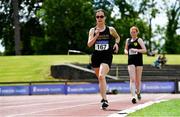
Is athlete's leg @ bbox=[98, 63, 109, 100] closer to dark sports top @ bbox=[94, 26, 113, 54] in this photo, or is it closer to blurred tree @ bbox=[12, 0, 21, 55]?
dark sports top @ bbox=[94, 26, 113, 54]

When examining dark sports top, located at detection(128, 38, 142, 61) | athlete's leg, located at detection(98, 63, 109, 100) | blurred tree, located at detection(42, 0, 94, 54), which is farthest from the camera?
blurred tree, located at detection(42, 0, 94, 54)

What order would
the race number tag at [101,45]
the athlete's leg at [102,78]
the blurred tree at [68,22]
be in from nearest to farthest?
the athlete's leg at [102,78]
the race number tag at [101,45]
the blurred tree at [68,22]

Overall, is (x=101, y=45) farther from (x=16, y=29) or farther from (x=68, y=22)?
(x=16, y=29)

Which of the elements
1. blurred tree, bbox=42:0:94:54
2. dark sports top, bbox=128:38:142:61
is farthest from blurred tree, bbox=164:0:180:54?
dark sports top, bbox=128:38:142:61

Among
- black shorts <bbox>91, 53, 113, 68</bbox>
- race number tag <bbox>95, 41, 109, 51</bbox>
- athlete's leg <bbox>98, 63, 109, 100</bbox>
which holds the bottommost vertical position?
athlete's leg <bbox>98, 63, 109, 100</bbox>

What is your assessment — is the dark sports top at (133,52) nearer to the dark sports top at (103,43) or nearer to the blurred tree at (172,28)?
the dark sports top at (103,43)

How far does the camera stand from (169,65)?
46.0m

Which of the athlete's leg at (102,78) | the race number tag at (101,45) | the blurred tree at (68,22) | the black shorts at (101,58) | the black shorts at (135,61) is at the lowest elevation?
the athlete's leg at (102,78)

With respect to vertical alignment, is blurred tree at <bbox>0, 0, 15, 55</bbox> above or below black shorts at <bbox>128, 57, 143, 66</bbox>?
above

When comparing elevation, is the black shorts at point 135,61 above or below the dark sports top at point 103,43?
below

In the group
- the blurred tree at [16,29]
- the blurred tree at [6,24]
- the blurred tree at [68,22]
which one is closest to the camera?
the blurred tree at [16,29]

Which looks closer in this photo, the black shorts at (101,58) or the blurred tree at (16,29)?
the black shorts at (101,58)

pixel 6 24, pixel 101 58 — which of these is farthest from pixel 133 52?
pixel 6 24

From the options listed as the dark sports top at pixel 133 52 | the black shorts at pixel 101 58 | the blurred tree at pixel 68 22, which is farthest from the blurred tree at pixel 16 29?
the black shorts at pixel 101 58
